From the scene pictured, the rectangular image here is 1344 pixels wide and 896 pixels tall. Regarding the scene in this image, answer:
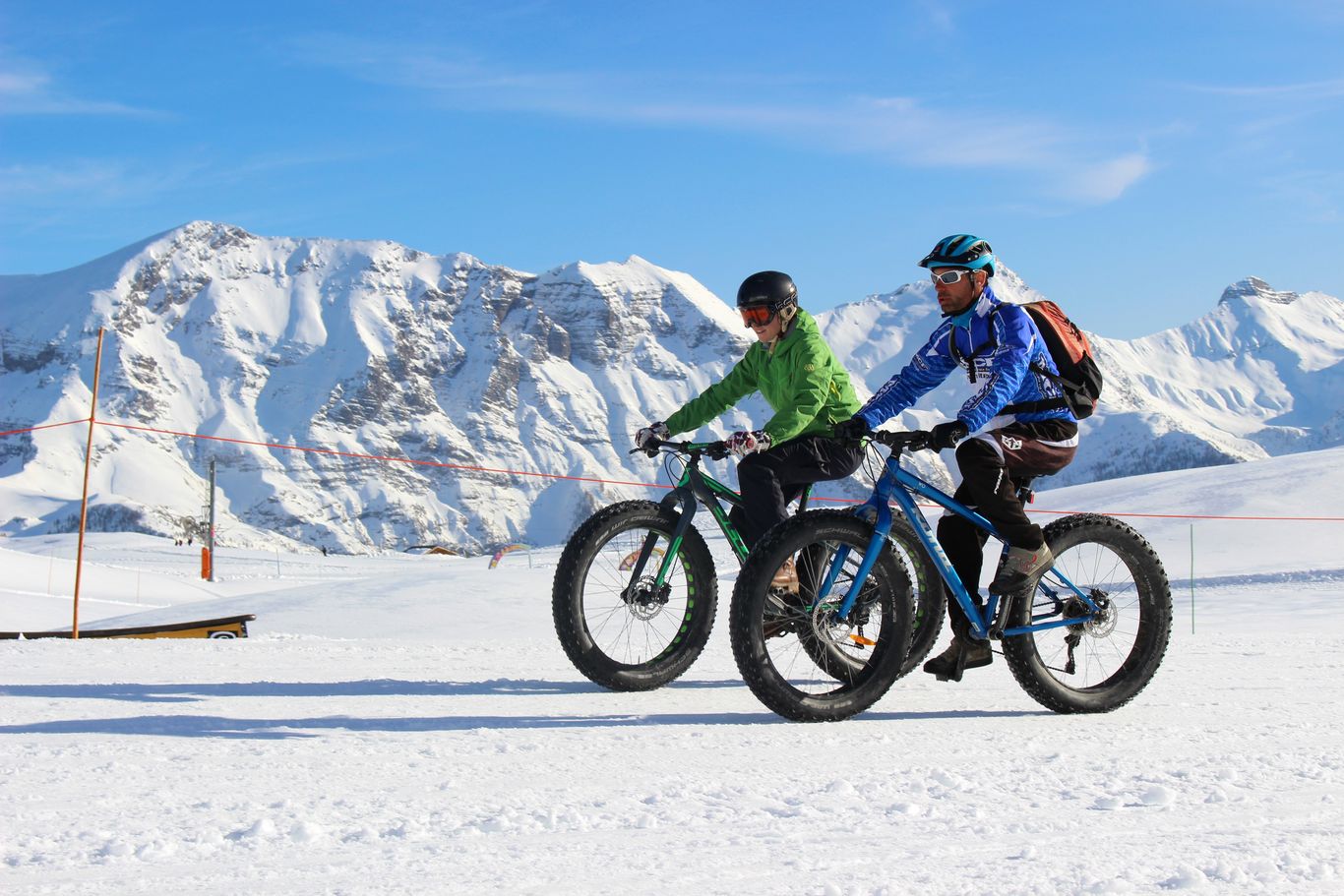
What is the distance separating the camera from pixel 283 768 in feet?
12.5

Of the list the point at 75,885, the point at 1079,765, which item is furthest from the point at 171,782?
the point at 1079,765

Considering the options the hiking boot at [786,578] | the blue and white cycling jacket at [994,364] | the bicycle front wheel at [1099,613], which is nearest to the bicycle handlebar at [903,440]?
the blue and white cycling jacket at [994,364]

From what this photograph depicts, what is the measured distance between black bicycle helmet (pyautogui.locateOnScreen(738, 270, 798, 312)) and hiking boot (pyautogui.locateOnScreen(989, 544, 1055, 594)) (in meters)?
1.83

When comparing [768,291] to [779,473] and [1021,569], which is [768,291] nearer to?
[779,473]

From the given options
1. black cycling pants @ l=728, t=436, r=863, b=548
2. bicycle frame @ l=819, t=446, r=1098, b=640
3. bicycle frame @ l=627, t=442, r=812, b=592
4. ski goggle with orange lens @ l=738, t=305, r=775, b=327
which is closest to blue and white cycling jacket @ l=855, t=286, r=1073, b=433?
bicycle frame @ l=819, t=446, r=1098, b=640

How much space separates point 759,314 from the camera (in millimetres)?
6074

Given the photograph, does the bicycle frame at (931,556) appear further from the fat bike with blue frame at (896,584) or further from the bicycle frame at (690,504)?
the bicycle frame at (690,504)

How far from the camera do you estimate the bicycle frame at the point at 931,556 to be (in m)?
4.87

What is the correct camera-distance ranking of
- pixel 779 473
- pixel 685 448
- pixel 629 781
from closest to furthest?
pixel 629 781 < pixel 779 473 < pixel 685 448

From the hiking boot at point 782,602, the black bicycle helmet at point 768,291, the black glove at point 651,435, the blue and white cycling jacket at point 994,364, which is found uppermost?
the black bicycle helmet at point 768,291

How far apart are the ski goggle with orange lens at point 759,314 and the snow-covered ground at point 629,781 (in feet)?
6.16

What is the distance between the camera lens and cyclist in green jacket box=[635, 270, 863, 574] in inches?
223

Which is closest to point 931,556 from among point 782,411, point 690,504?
point 782,411

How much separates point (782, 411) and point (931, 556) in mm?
1213
